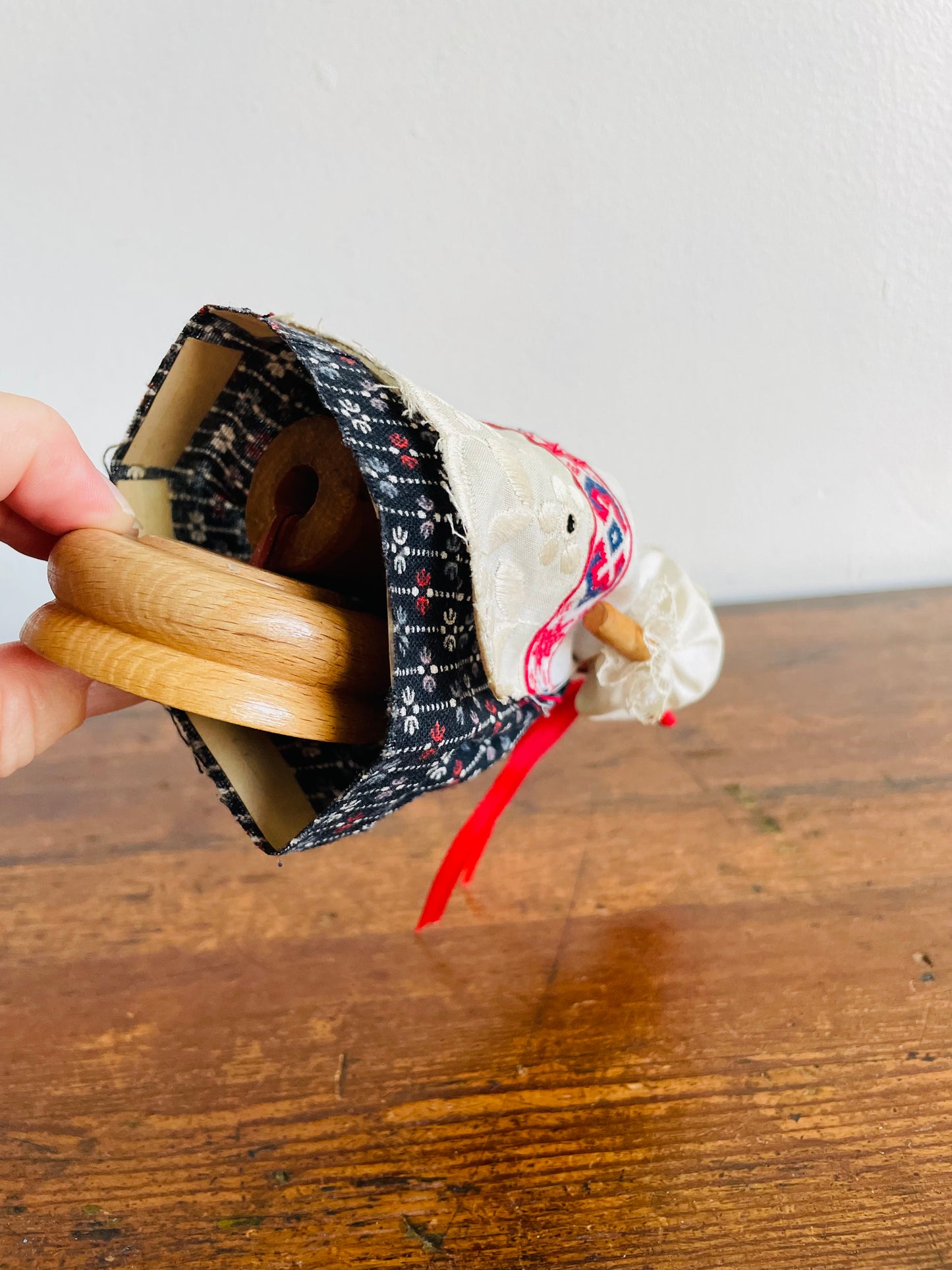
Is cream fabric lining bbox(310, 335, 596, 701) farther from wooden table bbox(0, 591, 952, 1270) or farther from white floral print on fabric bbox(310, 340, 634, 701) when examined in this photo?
wooden table bbox(0, 591, 952, 1270)

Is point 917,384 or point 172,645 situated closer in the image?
point 172,645

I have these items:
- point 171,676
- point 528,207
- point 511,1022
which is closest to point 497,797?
point 511,1022

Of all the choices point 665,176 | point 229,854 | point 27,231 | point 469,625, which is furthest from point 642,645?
point 27,231

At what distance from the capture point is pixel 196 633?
24 centimetres

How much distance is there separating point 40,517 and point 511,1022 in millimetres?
263

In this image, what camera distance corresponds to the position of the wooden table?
0.95 ft

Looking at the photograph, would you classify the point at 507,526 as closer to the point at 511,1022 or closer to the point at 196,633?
the point at 196,633

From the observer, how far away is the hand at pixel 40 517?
0.85 ft

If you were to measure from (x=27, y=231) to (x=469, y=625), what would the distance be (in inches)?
19.2

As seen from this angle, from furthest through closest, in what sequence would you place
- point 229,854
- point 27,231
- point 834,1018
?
point 27,231, point 229,854, point 834,1018

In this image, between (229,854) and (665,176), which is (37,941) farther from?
(665,176)

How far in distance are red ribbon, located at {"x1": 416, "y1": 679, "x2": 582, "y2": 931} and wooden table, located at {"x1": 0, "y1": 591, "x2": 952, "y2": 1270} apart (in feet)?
0.09

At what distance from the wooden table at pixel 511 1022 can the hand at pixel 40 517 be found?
15 cm

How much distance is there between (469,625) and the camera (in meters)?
0.28
